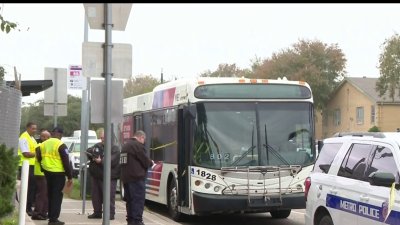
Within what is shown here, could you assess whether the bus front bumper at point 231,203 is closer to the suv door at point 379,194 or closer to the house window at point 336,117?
the suv door at point 379,194

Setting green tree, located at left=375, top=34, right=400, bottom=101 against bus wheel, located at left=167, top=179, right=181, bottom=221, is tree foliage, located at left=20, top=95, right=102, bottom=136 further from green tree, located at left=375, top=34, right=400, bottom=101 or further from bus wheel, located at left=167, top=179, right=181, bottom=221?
bus wheel, located at left=167, top=179, right=181, bottom=221

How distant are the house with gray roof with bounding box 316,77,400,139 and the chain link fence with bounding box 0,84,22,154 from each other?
47.7 metres

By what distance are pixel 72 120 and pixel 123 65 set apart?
253 feet

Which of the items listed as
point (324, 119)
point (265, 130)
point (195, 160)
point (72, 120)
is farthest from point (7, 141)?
point (72, 120)

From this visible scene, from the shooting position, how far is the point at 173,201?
1278 cm

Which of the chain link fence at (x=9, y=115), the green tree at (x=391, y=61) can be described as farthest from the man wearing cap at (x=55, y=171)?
the green tree at (x=391, y=61)

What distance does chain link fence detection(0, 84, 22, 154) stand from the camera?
1054cm

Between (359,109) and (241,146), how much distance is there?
1954 inches

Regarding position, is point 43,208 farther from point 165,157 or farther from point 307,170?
point 307,170

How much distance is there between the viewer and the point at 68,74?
15.7 meters

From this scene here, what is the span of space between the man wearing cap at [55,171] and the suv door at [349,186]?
492cm

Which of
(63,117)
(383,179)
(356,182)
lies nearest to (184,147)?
(356,182)

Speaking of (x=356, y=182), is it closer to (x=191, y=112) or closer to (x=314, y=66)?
(x=191, y=112)

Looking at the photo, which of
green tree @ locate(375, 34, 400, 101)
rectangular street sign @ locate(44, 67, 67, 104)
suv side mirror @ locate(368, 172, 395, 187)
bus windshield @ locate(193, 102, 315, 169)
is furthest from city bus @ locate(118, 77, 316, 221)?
green tree @ locate(375, 34, 400, 101)
